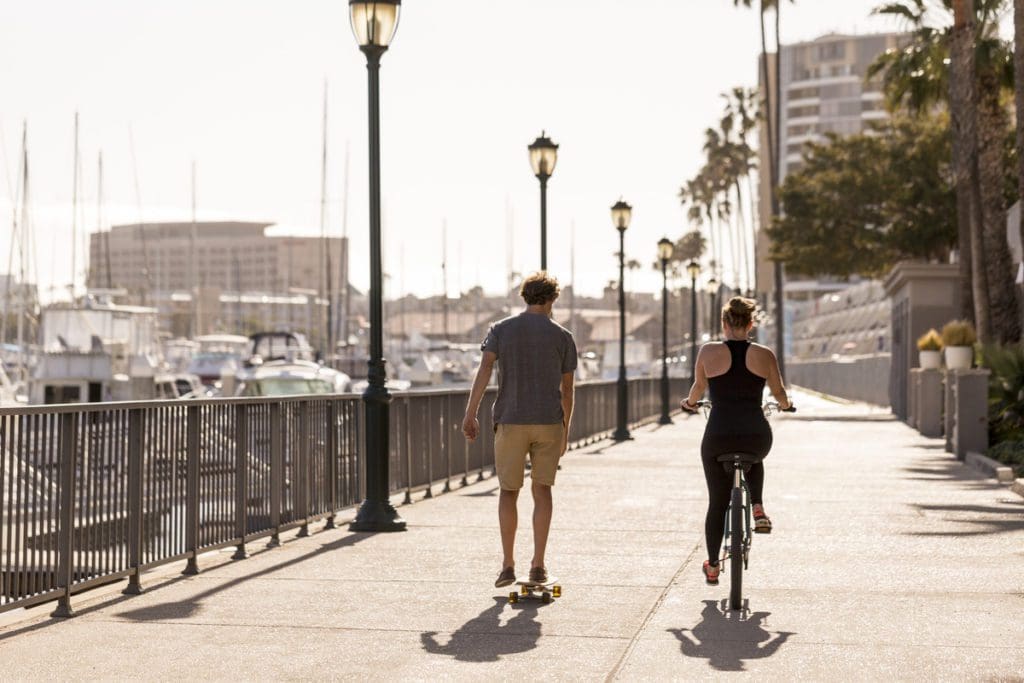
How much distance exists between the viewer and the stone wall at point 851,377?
A: 59844 mm

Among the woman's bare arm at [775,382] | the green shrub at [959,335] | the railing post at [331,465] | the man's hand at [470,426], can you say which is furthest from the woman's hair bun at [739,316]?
the green shrub at [959,335]

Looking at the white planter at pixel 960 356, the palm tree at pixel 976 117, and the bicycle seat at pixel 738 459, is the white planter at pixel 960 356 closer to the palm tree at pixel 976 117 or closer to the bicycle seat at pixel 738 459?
the palm tree at pixel 976 117

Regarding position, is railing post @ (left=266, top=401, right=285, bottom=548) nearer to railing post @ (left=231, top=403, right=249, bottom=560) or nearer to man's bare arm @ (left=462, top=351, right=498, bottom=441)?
railing post @ (left=231, top=403, right=249, bottom=560)

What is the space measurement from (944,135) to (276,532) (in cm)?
4987

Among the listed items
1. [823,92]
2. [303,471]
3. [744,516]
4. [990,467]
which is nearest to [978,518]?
[744,516]

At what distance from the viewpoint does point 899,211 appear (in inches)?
2350

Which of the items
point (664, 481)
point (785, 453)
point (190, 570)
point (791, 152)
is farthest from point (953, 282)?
point (791, 152)

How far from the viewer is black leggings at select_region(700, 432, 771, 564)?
984 centimetres

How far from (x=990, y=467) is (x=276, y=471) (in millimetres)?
12277

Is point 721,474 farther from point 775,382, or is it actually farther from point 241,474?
point 241,474

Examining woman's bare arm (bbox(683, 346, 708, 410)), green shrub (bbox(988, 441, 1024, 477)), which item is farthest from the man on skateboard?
green shrub (bbox(988, 441, 1024, 477))

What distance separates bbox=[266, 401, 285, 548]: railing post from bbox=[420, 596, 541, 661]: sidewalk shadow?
379cm

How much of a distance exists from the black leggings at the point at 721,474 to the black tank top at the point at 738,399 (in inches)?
1.9

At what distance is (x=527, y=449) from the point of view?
10062mm
